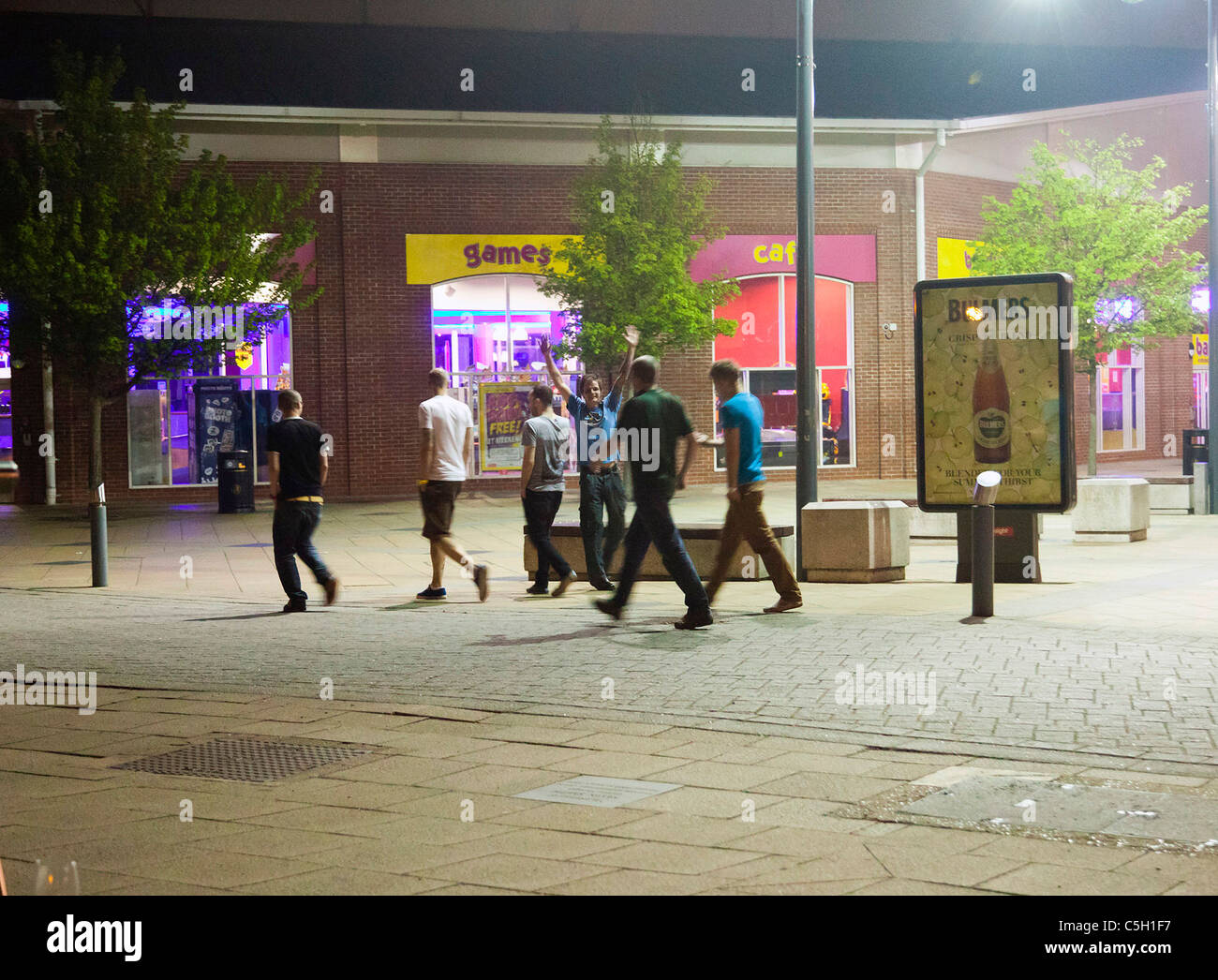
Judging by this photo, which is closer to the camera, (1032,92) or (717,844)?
(717,844)

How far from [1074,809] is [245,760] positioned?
3594 millimetres

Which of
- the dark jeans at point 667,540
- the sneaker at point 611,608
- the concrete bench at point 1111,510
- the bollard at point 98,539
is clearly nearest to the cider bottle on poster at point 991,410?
the concrete bench at point 1111,510

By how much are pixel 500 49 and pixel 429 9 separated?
2220mm

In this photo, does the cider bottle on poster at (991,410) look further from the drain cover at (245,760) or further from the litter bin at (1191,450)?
the litter bin at (1191,450)

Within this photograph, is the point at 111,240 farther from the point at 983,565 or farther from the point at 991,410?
the point at 983,565

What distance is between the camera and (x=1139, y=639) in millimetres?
8992

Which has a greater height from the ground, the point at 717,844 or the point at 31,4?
the point at 31,4

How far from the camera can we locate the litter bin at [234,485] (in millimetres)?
23969

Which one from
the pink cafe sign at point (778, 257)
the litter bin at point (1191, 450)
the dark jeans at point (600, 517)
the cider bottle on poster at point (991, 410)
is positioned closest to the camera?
the dark jeans at point (600, 517)

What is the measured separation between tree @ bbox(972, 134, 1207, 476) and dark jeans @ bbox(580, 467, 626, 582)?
17.6 meters

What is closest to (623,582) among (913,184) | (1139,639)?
(1139,639)

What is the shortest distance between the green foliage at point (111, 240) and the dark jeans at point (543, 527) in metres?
12.1

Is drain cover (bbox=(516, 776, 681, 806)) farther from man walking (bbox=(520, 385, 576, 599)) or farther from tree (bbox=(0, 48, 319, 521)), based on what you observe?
tree (bbox=(0, 48, 319, 521))
